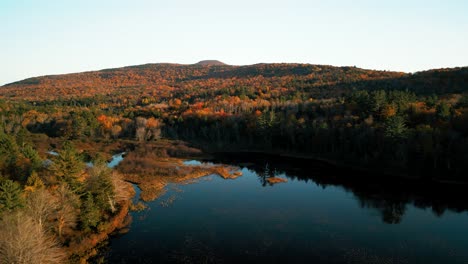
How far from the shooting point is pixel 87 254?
41.2 m

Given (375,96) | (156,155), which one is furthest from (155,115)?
(375,96)

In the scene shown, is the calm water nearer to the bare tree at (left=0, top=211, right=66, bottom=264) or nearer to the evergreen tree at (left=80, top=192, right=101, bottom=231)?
the evergreen tree at (left=80, top=192, right=101, bottom=231)

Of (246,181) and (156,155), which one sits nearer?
(246,181)

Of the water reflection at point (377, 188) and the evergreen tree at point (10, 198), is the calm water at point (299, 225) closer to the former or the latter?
the water reflection at point (377, 188)

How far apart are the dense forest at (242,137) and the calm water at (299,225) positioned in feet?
28.7

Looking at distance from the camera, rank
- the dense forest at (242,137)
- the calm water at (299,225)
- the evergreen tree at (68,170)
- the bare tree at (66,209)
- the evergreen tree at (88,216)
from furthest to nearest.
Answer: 1. the evergreen tree at (68,170)
2. the dense forest at (242,137)
3. the evergreen tree at (88,216)
4. the bare tree at (66,209)
5. the calm water at (299,225)

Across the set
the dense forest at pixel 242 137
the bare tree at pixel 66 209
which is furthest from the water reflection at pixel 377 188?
the bare tree at pixel 66 209

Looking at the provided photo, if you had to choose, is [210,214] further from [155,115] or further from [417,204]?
[155,115]

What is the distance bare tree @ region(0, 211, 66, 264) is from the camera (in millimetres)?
31156

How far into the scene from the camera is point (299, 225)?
51.2 m

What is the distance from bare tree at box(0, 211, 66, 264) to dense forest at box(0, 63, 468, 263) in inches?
7.8

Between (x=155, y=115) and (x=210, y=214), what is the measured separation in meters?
113

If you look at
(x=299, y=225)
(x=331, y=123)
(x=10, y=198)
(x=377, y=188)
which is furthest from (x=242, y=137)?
(x=10, y=198)

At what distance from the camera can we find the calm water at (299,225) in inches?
1635
